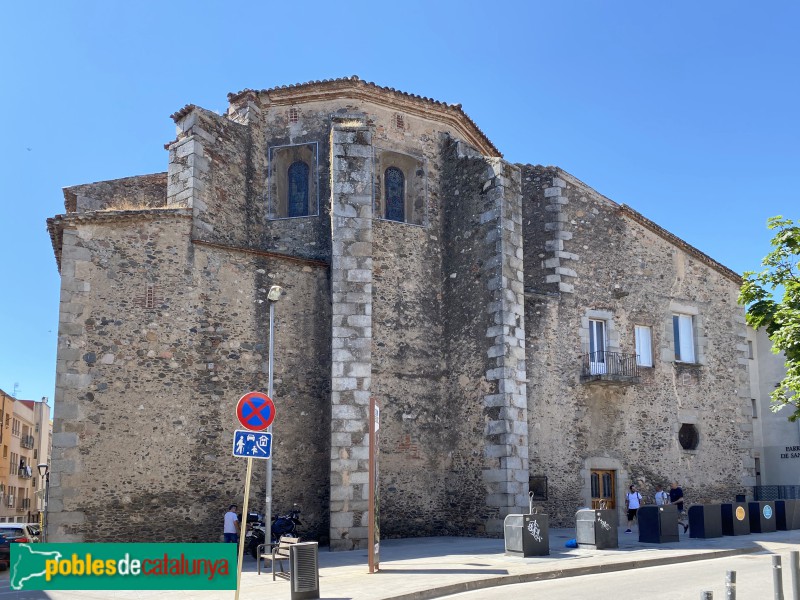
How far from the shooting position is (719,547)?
54.2 feet

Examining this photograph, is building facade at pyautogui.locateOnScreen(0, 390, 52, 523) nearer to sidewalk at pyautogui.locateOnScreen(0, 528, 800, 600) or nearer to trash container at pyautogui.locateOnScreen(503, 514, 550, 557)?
sidewalk at pyautogui.locateOnScreen(0, 528, 800, 600)

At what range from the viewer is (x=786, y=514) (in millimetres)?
20688

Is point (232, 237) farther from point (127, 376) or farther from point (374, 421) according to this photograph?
point (374, 421)

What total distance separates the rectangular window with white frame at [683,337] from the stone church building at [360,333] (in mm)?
135

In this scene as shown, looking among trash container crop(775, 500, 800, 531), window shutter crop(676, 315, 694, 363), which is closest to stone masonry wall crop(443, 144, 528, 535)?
trash container crop(775, 500, 800, 531)

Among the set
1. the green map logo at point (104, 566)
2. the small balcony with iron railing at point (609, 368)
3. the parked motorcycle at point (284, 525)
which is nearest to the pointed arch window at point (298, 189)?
the parked motorcycle at point (284, 525)

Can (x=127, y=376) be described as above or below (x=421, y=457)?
above

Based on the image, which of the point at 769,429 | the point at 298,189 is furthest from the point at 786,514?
the point at 298,189

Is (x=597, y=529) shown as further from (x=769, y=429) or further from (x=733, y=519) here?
(x=769, y=429)

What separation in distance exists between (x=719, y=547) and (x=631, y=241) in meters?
10.1

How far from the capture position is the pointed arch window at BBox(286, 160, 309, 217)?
20578 mm

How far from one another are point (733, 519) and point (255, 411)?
559 inches

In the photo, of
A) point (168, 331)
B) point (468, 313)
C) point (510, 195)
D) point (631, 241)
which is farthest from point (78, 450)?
point (631, 241)

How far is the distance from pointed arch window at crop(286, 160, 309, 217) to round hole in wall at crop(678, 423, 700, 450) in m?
13.1
